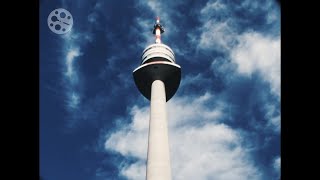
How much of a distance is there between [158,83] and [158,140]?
630 inches

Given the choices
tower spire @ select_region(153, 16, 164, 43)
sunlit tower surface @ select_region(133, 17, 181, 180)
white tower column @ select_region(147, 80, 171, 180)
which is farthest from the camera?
tower spire @ select_region(153, 16, 164, 43)

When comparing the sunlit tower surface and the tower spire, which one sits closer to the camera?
the sunlit tower surface

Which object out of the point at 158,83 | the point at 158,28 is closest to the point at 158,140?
the point at 158,83

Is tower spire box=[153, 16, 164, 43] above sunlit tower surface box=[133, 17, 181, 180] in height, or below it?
above

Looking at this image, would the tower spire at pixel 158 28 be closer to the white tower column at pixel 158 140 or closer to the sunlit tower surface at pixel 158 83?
the sunlit tower surface at pixel 158 83

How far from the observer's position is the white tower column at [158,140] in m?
65.5

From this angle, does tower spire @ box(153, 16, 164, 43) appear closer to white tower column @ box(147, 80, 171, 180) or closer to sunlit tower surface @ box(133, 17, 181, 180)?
A: sunlit tower surface @ box(133, 17, 181, 180)

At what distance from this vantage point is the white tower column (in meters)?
65.5

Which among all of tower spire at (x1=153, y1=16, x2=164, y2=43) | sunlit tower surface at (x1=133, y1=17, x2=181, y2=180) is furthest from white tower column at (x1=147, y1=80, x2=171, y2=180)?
tower spire at (x1=153, y1=16, x2=164, y2=43)

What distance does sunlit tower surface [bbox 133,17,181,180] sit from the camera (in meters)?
70.4

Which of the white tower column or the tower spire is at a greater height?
the tower spire

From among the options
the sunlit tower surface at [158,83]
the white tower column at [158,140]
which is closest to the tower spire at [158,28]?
the sunlit tower surface at [158,83]

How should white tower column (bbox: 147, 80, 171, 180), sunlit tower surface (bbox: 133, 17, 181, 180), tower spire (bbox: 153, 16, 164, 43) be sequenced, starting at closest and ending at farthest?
1. white tower column (bbox: 147, 80, 171, 180)
2. sunlit tower surface (bbox: 133, 17, 181, 180)
3. tower spire (bbox: 153, 16, 164, 43)
